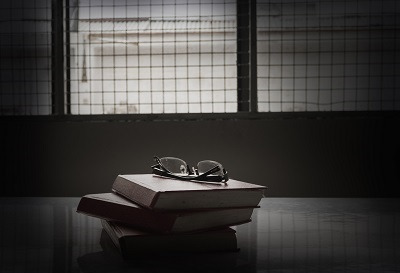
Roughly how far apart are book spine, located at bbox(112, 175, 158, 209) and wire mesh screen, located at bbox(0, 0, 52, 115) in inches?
52.2

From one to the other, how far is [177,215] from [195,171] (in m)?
0.28

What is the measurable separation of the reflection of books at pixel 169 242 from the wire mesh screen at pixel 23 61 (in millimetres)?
1541

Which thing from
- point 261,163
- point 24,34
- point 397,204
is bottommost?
point 397,204

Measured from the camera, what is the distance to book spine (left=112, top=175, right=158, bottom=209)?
94 centimetres

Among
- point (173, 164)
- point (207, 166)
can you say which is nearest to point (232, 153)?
point (173, 164)

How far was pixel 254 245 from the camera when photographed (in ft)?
3.54

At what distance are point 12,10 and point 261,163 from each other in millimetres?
1357

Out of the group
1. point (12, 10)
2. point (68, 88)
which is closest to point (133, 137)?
point (68, 88)

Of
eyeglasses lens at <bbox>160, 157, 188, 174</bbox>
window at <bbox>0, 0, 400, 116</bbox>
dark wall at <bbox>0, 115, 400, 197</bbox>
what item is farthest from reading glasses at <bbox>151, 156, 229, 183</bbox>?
window at <bbox>0, 0, 400, 116</bbox>

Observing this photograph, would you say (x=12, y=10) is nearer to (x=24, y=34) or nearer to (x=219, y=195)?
(x=24, y=34)

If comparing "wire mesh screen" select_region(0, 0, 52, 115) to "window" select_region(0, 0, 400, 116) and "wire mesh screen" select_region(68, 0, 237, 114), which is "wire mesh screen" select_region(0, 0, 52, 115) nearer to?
"window" select_region(0, 0, 400, 116)

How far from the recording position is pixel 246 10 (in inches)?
91.5

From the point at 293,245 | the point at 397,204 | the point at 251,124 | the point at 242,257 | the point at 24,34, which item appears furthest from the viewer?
the point at 24,34

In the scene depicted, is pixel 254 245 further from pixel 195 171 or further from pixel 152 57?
pixel 152 57
